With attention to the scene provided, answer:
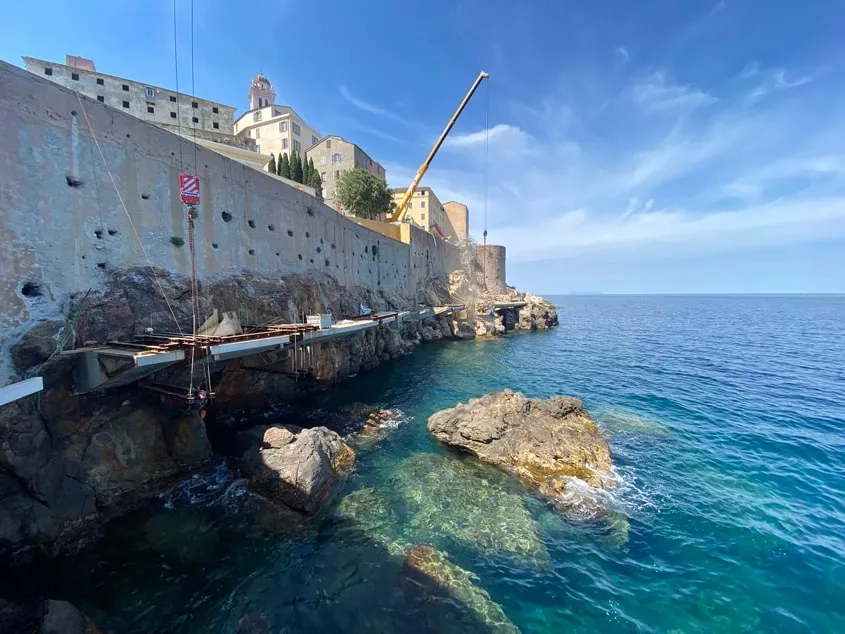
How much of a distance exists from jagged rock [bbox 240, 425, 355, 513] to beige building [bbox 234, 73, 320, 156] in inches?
1789

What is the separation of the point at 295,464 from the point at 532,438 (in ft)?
29.4

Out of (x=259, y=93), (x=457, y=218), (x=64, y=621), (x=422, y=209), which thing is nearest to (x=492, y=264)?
(x=422, y=209)

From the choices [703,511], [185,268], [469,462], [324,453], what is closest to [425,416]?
[469,462]

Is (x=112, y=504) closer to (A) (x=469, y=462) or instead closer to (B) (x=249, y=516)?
(B) (x=249, y=516)

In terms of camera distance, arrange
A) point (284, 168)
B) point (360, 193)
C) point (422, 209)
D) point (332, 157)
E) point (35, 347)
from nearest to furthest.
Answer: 1. point (35, 347)
2. point (284, 168)
3. point (360, 193)
4. point (332, 157)
5. point (422, 209)

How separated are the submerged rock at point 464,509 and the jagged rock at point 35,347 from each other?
11.3m

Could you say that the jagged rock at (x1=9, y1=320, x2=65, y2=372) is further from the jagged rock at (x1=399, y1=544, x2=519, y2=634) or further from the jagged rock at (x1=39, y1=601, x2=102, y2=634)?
the jagged rock at (x1=399, y1=544, x2=519, y2=634)

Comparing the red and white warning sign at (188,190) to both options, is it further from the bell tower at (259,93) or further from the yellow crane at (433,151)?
the bell tower at (259,93)

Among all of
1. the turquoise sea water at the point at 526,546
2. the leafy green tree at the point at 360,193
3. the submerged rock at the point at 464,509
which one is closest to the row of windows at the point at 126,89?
the leafy green tree at the point at 360,193

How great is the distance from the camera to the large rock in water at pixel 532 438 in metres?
13.4

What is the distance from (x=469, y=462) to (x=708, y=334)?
55529mm

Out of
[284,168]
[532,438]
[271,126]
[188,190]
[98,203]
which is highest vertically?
[271,126]

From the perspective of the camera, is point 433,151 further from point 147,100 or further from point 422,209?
point 147,100

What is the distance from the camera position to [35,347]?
10.3 meters
